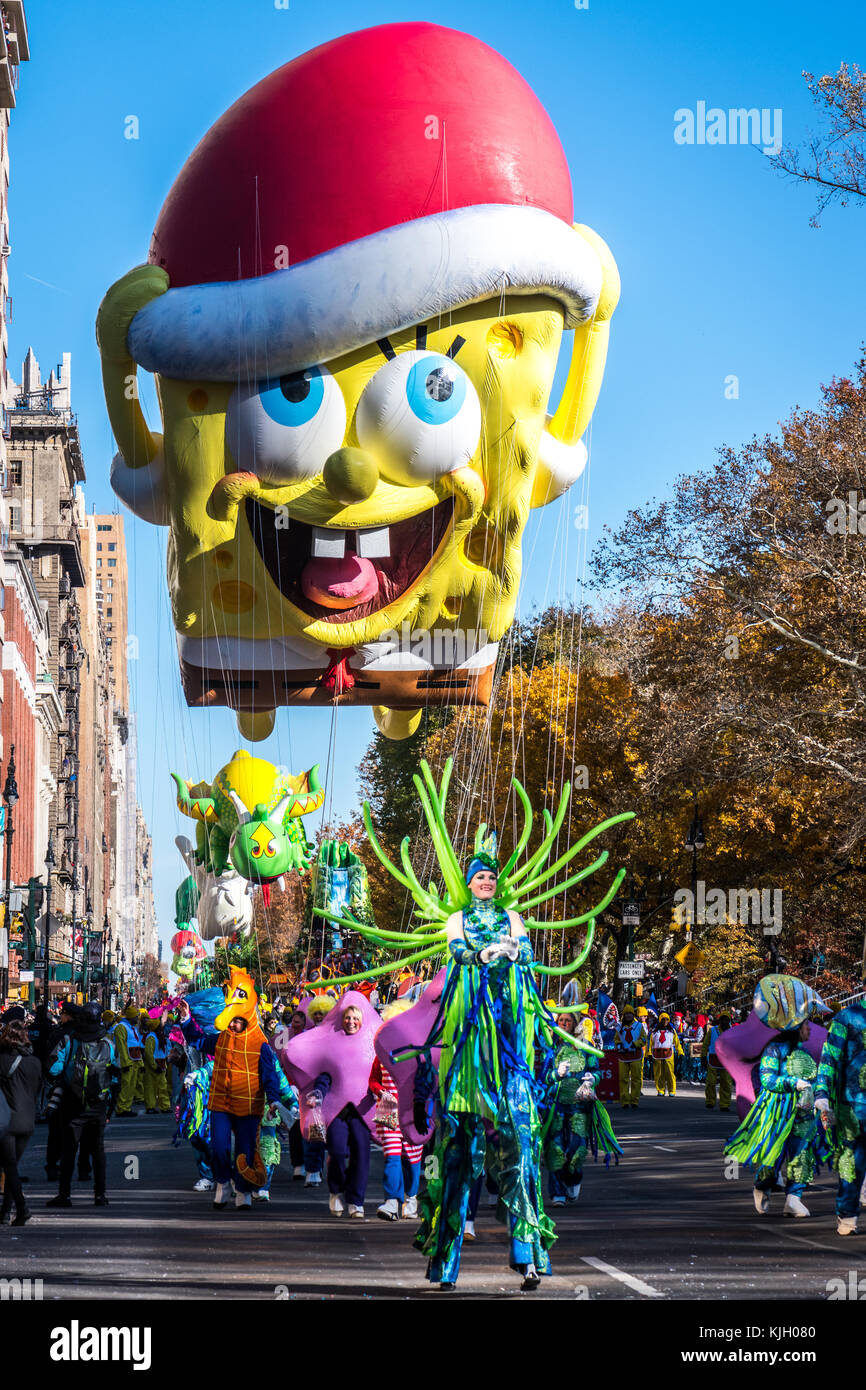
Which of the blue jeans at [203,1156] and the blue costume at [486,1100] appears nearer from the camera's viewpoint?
the blue costume at [486,1100]

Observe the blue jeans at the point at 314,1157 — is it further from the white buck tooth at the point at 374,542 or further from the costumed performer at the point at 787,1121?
the white buck tooth at the point at 374,542

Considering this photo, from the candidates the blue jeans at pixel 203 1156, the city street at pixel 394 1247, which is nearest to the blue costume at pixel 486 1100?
the city street at pixel 394 1247

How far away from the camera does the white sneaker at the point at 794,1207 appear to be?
1366cm

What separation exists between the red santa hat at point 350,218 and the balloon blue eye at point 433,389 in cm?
37

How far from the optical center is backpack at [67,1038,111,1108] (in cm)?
1501

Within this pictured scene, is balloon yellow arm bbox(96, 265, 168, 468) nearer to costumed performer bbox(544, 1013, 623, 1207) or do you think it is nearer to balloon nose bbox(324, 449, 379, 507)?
balloon nose bbox(324, 449, 379, 507)

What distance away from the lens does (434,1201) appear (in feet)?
32.1

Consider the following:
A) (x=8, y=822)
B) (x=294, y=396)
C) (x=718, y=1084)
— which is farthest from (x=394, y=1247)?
(x=8, y=822)

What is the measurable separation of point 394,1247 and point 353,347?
6887 millimetres

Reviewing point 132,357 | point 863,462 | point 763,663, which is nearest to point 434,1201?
point 132,357

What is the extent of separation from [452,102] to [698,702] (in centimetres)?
1664
